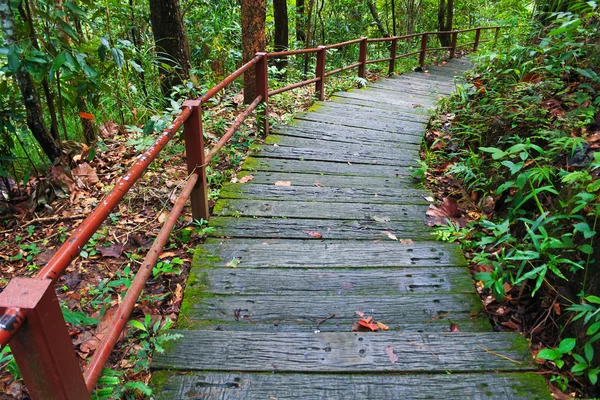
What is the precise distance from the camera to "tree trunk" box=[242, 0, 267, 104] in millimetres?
5957

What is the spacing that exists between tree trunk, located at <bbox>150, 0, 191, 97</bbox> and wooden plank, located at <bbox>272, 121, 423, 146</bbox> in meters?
1.60

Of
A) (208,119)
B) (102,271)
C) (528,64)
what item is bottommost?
(102,271)

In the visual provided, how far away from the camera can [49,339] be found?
3.72 feet

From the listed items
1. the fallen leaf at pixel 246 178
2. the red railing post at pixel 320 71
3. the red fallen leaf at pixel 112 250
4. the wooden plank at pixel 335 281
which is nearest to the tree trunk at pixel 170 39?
the fallen leaf at pixel 246 178

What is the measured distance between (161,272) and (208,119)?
275 cm

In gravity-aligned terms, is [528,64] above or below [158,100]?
above

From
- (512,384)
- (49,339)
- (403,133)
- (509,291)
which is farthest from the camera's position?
(403,133)

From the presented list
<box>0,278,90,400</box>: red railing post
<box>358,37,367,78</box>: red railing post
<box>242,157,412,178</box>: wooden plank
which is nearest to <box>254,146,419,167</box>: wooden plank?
<box>242,157,412,178</box>: wooden plank

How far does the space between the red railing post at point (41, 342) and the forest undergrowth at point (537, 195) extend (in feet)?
6.54

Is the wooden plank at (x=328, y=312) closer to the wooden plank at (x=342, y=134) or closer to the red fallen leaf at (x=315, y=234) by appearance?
the red fallen leaf at (x=315, y=234)

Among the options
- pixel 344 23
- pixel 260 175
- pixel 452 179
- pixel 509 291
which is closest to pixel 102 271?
pixel 260 175

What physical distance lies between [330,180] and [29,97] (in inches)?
114

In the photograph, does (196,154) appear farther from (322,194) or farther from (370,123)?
(370,123)

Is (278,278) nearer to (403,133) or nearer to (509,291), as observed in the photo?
(509,291)
